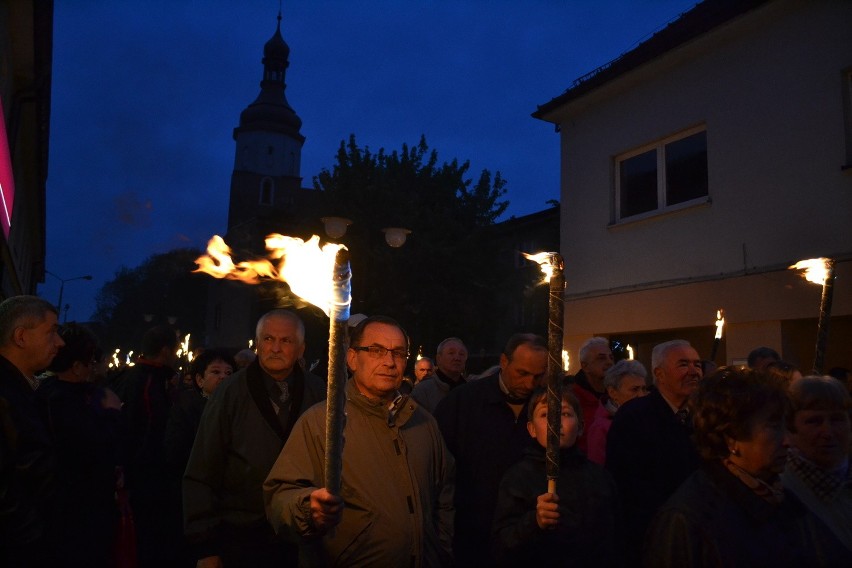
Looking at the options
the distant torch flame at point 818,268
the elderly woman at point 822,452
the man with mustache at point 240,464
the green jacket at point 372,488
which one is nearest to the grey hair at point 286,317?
the man with mustache at point 240,464

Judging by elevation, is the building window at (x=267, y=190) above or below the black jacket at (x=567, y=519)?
above

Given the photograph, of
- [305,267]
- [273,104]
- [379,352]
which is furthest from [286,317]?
[273,104]

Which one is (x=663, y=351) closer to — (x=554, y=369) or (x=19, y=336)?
(x=554, y=369)

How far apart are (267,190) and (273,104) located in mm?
10128

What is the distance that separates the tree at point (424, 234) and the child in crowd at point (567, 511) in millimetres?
21358

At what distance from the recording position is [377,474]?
3.00 meters

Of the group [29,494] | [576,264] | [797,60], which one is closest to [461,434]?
[29,494]

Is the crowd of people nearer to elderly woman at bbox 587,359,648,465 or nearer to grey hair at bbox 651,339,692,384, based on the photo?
grey hair at bbox 651,339,692,384

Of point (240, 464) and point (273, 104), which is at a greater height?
point (273, 104)

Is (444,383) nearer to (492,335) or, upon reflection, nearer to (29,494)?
(29,494)

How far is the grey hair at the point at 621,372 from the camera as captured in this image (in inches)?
214

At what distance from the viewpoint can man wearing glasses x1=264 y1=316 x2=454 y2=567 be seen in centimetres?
286

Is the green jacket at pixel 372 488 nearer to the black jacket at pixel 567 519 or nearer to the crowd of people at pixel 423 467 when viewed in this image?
the crowd of people at pixel 423 467

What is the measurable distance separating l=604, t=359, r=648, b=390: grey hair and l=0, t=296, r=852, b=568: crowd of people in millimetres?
644
